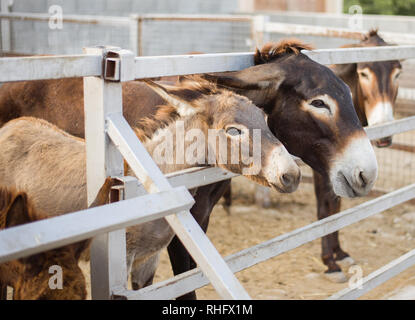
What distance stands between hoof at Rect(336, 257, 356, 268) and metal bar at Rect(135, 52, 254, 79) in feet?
9.64

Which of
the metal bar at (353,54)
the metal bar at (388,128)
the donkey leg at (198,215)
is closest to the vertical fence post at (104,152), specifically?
the donkey leg at (198,215)

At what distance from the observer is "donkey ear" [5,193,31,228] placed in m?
1.69

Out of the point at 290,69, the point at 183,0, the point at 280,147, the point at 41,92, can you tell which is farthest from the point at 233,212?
the point at 183,0

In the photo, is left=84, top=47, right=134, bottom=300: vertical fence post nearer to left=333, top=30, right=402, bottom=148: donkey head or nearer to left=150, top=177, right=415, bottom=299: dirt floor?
left=150, top=177, right=415, bottom=299: dirt floor

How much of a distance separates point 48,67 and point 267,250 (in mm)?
1180

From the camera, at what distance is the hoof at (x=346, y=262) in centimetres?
479

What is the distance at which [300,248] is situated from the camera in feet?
16.7

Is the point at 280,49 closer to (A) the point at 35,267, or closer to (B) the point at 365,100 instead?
(A) the point at 35,267

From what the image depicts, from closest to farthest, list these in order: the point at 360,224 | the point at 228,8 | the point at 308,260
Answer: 1. the point at 308,260
2. the point at 360,224
3. the point at 228,8

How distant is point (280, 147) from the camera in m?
2.12

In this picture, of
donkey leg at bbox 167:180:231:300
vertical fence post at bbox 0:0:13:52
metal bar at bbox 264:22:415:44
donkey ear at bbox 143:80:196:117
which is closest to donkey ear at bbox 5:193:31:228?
donkey ear at bbox 143:80:196:117

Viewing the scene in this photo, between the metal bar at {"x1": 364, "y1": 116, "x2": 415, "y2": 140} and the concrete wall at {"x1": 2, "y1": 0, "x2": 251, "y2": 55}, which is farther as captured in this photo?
the concrete wall at {"x1": 2, "y1": 0, "x2": 251, "y2": 55}
